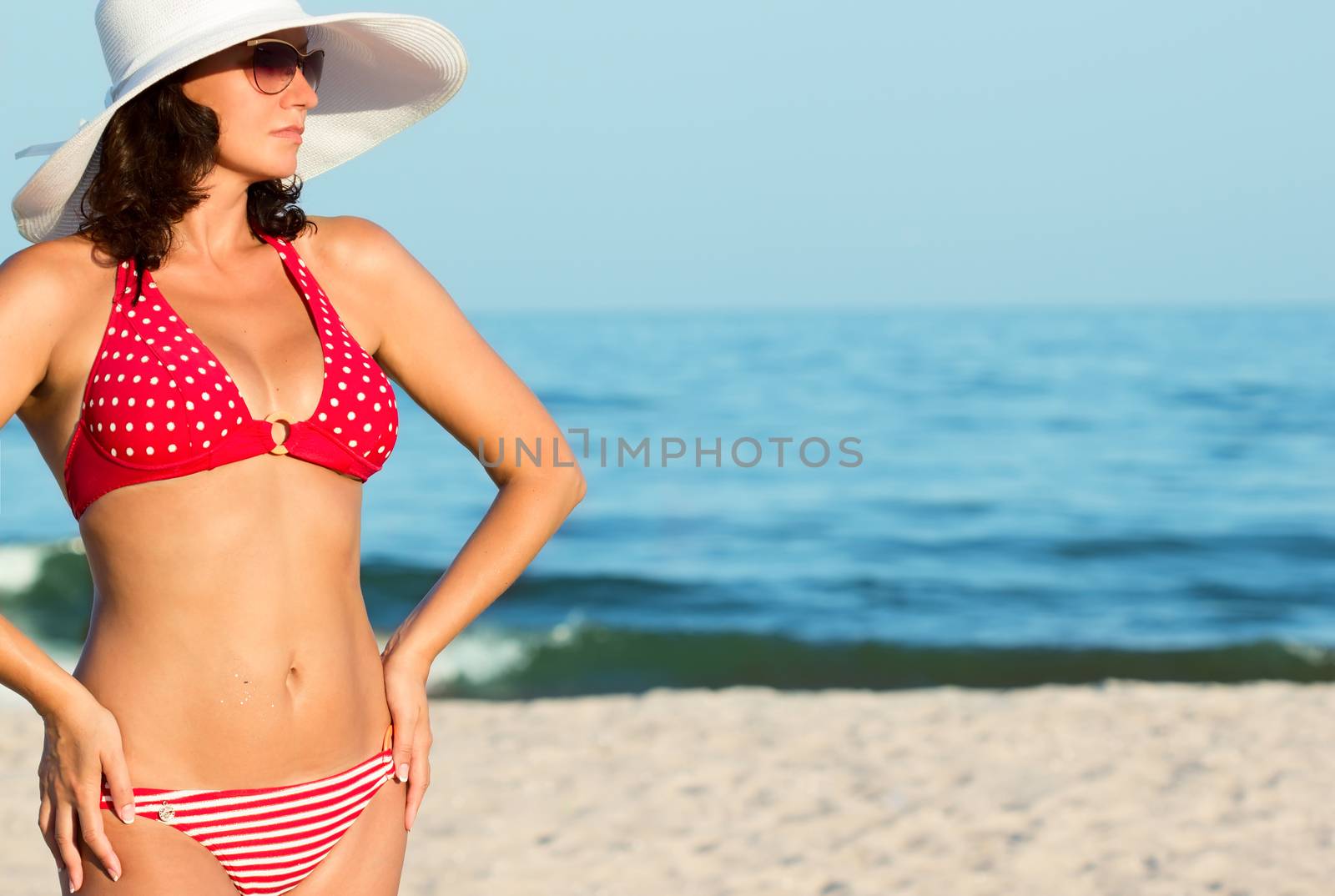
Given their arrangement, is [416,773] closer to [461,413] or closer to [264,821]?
[264,821]

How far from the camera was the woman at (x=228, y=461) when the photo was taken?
1996mm

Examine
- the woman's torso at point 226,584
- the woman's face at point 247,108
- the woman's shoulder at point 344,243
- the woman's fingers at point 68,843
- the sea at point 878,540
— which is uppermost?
the woman's face at point 247,108

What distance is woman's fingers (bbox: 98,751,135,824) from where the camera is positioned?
6.45 ft

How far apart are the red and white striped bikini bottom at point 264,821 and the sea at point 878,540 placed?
623 millimetres

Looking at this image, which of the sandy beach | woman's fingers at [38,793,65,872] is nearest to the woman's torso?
woman's fingers at [38,793,65,872]

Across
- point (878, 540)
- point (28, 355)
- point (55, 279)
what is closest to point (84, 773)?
point (28, 355)

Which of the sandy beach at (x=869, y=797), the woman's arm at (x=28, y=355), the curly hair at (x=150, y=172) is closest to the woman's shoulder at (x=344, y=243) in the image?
the curly hair at (x=150, y=172)

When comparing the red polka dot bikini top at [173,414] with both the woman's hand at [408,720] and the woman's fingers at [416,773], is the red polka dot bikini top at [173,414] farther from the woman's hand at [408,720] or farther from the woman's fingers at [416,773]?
the woman's fingers at [416,773]

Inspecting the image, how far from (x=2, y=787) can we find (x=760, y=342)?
3912cm

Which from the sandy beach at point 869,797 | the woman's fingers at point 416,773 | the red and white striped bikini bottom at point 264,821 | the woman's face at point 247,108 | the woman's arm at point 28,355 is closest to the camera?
the woman's arm at point 28,355

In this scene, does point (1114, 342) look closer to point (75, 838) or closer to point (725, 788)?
point (725, 788)

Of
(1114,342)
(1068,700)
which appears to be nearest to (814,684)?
(1068,700)

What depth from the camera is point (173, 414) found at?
1986 mm

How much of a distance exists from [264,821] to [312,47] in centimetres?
125
